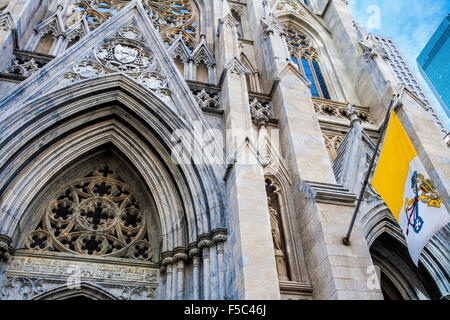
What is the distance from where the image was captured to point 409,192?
6.58 metres

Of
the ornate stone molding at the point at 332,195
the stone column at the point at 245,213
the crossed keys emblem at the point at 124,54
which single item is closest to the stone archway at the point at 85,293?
the stone column at the point at 245,213

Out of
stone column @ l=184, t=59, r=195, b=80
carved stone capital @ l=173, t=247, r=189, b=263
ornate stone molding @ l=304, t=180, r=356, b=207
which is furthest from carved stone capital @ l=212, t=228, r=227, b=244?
stone column @ l=184, t=59, r=195, b=80

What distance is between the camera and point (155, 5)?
15.3 m

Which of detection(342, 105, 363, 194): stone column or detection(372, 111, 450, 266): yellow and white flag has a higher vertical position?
detection(342, 105, 363, 194): stone column

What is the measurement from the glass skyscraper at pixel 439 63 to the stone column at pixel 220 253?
86.6 metres

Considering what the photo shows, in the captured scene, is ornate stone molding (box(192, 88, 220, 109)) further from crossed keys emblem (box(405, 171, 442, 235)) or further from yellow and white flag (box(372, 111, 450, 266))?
crossed keys emblem (box(405, 171, 442, 235))

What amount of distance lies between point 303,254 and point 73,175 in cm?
546

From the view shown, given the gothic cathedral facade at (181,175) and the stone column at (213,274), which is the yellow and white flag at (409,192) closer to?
the gothic cathedral facade at (181,175)

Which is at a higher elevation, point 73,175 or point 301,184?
point 73,175

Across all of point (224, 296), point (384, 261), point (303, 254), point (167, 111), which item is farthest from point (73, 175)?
point (384, 261)

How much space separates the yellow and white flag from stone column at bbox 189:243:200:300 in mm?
3489

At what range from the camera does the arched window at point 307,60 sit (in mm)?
14078

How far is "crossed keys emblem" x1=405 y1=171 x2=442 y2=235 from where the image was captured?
20.7 ft
